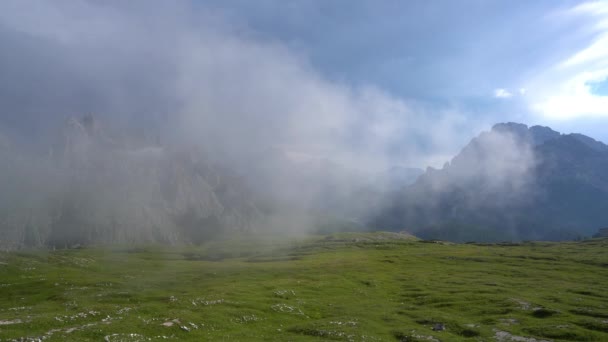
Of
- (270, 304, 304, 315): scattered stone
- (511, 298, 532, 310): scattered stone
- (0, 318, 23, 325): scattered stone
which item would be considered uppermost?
(0, 318, 23, 325): scattered stone

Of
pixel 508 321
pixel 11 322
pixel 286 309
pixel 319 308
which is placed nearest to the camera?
pixel 11 322

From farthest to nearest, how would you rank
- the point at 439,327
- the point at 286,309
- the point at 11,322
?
the point at 286,309
the point at 439,327
the point at 11,322

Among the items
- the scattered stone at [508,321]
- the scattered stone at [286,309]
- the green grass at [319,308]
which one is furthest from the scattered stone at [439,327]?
the scattered stone at [286,309]

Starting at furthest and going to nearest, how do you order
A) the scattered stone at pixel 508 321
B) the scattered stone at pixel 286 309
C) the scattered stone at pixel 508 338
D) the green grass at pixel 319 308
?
the scattered stone at pixel 286 309 < the scattered stone at pixel 508 321 < the scattered stone at pixel 508 338 < the green grass at pixel 319 308

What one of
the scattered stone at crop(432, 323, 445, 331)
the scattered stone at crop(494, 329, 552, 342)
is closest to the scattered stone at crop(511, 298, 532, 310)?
the scattered stone at crop(494, 329, 552, 342)

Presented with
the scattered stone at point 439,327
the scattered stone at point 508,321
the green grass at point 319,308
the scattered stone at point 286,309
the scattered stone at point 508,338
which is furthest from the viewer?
the scattered stone at point 286,309

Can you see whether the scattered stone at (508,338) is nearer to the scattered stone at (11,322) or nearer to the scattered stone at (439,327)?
the scattered stone at (439,327)

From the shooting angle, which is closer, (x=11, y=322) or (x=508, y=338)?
(x=11, y=322)

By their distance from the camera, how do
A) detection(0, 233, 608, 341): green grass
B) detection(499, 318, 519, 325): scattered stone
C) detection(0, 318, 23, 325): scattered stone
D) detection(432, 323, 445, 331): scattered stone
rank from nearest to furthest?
detection(0, 318, 23, 325): scattered stone < detection(0, 233, 608, 341): green grass < detection(432, 323, 445, 331): scattered stone < detection(499, 318, 519, 325): scattered stone

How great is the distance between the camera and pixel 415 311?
58.8 m

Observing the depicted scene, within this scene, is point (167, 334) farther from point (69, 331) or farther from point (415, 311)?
point (415, 311)

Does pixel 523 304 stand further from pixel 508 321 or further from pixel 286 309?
pixel 286 309

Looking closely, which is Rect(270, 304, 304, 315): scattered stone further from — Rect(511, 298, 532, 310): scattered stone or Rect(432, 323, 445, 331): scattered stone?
Rect(511, 298, 532, 310): scattered stone

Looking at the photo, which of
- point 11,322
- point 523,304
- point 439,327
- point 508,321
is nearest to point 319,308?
point 439,327
